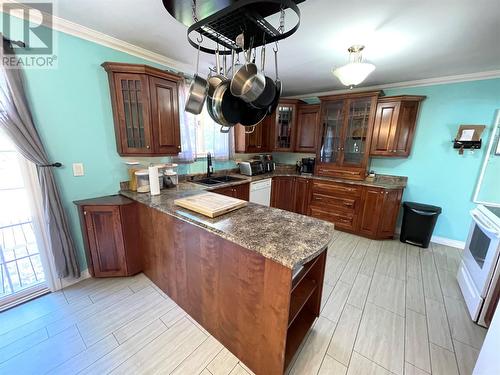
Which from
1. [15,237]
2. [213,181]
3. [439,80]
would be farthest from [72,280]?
[439,80]

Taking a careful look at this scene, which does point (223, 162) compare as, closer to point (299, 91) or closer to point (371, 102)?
point (299, 91)

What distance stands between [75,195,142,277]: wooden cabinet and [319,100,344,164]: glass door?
319 centimetres

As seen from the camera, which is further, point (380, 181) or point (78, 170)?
point (380, 181)

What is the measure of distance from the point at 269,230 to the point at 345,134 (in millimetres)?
2852

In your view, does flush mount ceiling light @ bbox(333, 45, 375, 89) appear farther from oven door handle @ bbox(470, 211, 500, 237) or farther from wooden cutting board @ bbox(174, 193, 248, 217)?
oven door handle @ bbox(470, 211, 500, 237)

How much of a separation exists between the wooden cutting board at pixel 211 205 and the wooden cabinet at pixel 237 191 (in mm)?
860

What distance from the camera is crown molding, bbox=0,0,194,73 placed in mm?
1694

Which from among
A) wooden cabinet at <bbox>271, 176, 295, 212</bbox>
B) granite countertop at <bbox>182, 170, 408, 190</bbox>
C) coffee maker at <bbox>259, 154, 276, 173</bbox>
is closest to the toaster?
granite countertop at <bbox>182, 170, 408, 190</bbox>

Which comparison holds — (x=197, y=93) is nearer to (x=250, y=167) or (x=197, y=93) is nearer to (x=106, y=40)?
(x=106, y=40)

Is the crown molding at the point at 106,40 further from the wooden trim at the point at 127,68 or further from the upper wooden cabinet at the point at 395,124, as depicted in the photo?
the upper wooden cabinet at the point at 395,124

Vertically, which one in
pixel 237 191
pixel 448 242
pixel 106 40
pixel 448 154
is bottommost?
pixel 448 242

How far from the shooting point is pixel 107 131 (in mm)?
2119

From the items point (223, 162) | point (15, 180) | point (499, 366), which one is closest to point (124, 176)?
point (15, 180)

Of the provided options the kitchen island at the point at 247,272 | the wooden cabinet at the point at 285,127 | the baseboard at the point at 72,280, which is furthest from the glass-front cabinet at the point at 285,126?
the baseboard at the point at 72,280
